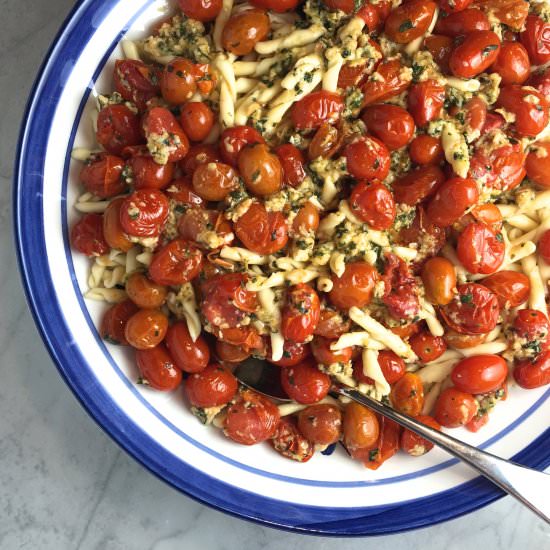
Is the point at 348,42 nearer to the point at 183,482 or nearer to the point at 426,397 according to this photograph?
the point at 426,397

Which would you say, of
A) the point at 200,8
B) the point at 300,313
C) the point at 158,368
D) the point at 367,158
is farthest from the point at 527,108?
the point at 158,368

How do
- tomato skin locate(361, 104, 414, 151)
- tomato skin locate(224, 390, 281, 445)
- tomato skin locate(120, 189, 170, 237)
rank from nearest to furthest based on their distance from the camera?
tomato skin locate(120, 189, 170, 237)
tomato skin locate(361, 104, 414, 151)
tomato skin locate(224, 390, 281, 445)

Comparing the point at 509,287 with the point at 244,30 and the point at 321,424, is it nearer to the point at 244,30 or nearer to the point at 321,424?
the point at 321,424

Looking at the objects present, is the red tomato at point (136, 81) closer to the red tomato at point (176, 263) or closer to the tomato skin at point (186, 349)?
the red tomato at point (176, 263)

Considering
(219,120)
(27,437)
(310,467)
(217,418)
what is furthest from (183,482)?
(219,120)

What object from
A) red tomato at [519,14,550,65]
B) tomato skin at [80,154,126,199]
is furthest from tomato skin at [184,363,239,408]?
red tomato at [519,14,550,65]

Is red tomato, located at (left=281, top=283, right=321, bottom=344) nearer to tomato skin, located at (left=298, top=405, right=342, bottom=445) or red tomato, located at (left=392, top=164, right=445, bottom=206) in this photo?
tomato skin, located at (left=298, top=405, right=342, bottom=445)
